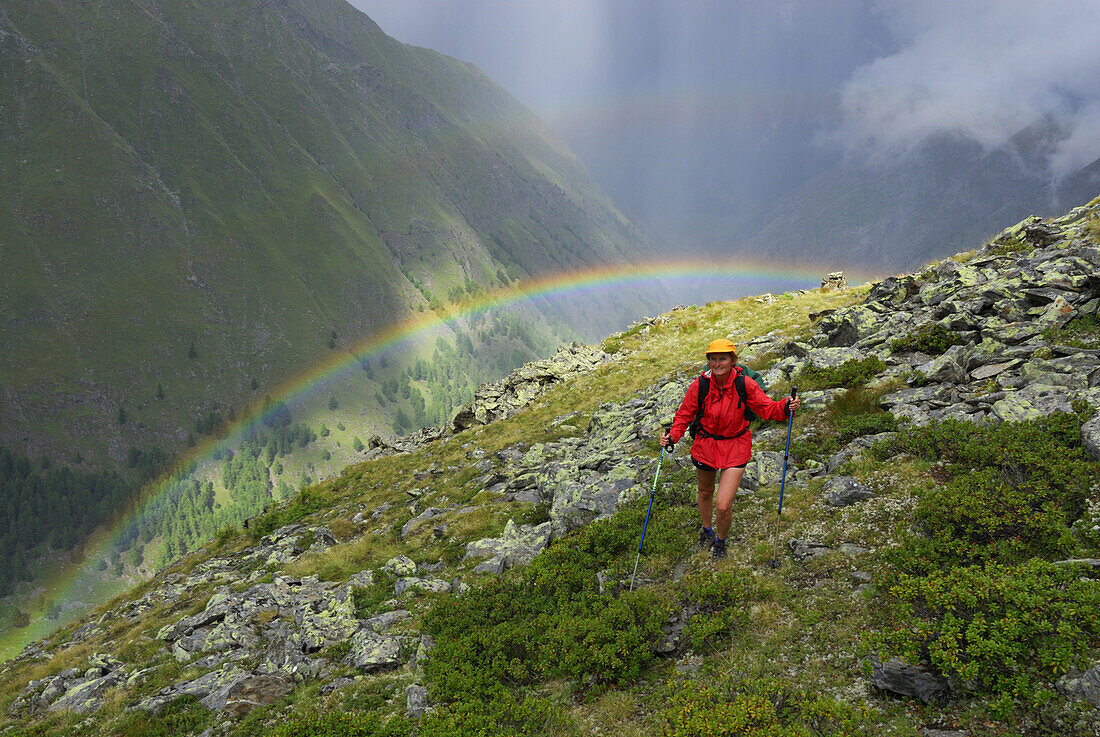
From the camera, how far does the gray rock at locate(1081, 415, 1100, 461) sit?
7.31 meters

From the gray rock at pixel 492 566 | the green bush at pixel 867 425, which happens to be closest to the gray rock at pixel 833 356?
the green bush at pixel 867 425

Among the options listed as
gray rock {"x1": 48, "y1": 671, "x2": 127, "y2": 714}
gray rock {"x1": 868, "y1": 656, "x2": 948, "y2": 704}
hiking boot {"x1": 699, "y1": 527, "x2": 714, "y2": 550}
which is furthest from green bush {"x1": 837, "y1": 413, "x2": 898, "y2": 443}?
gray rock {"x1": 48, "y1": 671, "x2": 127, "y2": 714}

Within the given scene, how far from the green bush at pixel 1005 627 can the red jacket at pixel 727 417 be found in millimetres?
3173

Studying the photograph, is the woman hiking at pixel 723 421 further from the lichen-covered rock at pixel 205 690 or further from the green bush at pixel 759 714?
the lichen-covered rock at pixel 205 690

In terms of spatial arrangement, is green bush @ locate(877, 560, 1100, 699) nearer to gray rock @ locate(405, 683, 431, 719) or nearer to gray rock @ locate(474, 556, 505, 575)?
gray rock @ locate(405, 683, 431, 719)

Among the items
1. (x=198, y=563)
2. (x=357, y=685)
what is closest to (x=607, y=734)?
(x=357, y=685)

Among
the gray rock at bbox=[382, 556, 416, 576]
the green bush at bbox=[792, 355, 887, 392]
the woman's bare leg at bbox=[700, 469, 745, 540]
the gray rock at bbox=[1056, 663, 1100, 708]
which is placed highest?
the green bush at bbox=[792, 355, 887, 392]

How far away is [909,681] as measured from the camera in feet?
17.1

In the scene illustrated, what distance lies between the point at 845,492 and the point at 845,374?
6.64 meters

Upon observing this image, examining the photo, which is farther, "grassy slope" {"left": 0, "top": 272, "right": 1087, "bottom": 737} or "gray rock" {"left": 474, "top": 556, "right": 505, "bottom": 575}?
"gray rock" {"left": 474, "top": 556, "right": 505, "bottom": 575}

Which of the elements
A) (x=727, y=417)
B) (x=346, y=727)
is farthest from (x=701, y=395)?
(x=346, y=727)

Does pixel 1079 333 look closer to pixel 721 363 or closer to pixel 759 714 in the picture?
pixel 721 363

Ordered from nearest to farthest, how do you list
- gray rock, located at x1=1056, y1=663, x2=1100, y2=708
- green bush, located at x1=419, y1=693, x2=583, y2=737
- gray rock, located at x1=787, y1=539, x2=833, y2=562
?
1. gray rock, located at x1=1056, y1=663, x2=1100, y2=708
2. green bush, located at x1=419, y1=693, x2=583, y2=737
3. gray rock, located at x1=787, y1=539, x2=833, y2=562

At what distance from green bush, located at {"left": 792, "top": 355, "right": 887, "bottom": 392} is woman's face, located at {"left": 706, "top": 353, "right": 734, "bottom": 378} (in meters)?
7.79
